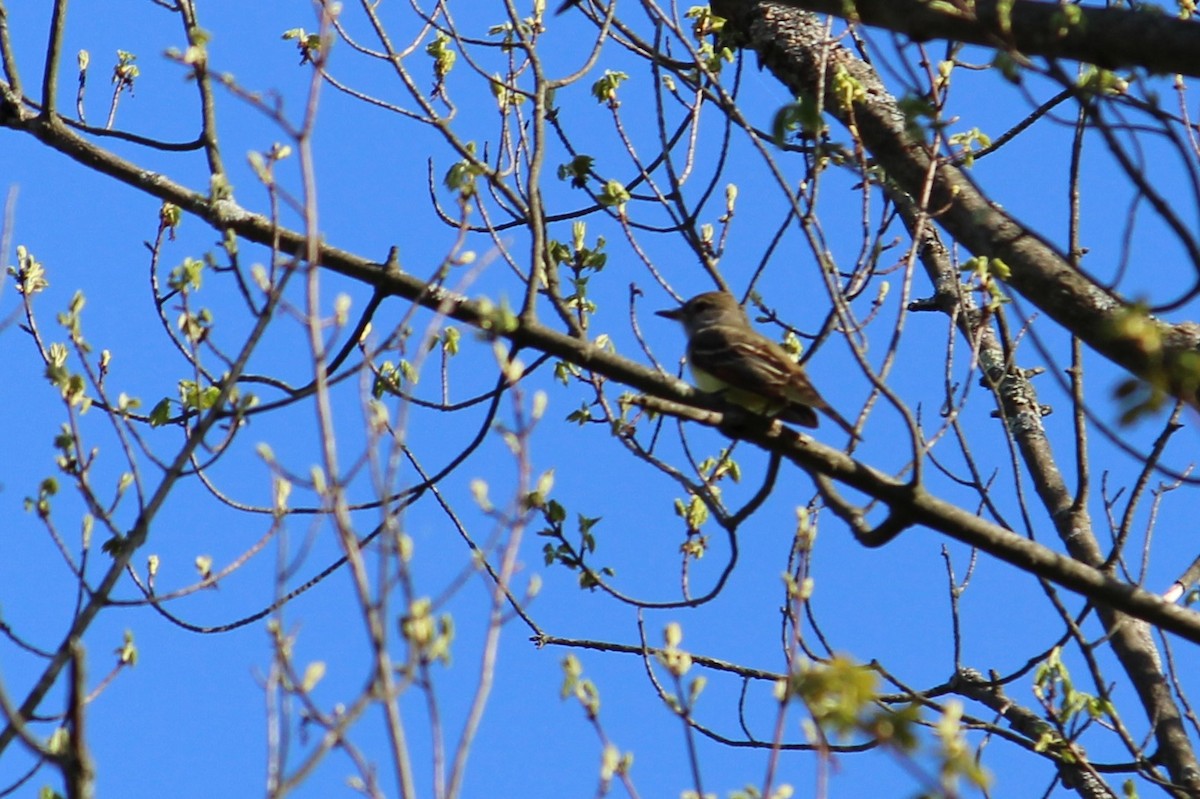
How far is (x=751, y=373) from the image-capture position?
6.27m

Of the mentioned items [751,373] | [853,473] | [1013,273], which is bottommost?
[853,473]

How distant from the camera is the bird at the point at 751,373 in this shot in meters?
6.13

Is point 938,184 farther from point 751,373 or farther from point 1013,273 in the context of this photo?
point 751,373

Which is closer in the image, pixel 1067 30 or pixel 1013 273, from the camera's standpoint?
pixel 1067 30

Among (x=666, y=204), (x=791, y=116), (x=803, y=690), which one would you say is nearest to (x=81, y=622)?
(x=803, y=690)

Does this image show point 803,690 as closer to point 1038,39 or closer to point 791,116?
point 791,116

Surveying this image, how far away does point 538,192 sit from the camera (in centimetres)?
564

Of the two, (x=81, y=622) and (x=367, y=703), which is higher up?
(x=81, y=622)

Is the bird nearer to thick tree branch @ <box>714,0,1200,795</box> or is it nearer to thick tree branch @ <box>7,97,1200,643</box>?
thick tree branch @ <box>7,97,1200,643</box>

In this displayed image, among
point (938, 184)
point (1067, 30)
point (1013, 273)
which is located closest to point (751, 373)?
point (1013, 273)

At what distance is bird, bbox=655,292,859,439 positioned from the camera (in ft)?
20.1

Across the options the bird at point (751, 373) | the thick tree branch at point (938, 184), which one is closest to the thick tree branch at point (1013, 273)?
the thick tree branch at point (938, 184)

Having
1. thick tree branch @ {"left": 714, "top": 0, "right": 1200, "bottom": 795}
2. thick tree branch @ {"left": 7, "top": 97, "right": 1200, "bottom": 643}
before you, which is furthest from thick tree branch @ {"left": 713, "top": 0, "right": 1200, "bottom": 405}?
thick tree branch @ {"left": 7, "top": 97, "right": 1200, "bottom": 643}

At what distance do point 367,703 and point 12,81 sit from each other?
177 inches
